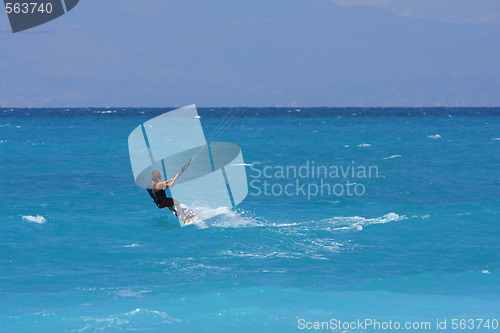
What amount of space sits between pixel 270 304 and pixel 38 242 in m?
8.52

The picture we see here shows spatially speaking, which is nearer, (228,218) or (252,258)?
(252,258)

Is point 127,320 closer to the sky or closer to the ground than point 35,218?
closer to the sky

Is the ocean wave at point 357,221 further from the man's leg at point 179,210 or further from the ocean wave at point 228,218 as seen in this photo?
the man's leg at point 179,210

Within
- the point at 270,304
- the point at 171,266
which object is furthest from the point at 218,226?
the point at 270,304

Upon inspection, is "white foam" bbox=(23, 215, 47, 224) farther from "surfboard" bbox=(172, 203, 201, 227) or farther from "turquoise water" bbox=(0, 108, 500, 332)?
"surfboard" bbox=(172, 203, 201, 227)

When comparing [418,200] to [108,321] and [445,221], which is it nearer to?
[445,221]

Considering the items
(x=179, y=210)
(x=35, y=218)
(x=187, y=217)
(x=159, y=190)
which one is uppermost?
(x=159, y=190)

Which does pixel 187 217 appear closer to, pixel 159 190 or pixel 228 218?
pixel 159 190

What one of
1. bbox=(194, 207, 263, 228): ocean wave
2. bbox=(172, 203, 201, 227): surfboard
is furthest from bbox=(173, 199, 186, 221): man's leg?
bbox=(194, 207, 263, 228): ocean wave

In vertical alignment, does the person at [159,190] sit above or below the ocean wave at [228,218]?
above

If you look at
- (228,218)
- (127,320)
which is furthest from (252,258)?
(127,320)

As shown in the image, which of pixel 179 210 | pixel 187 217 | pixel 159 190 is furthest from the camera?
pixel 187 217

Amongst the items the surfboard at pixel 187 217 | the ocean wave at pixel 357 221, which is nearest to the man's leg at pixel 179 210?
the surfboard at pixel 187 217

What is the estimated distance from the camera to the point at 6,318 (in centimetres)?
1249
